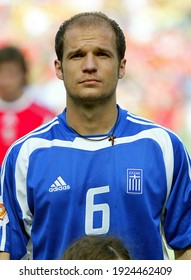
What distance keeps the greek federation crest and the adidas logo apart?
0.28 m

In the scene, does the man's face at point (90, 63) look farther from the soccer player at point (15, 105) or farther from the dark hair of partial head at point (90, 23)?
the soccer player at point (15, 105)

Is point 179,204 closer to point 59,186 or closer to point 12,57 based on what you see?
point 59,186

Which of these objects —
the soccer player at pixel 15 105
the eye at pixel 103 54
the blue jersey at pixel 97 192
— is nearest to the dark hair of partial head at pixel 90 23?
the eye at pixel 103 54

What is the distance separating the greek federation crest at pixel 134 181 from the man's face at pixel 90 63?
1.21ft

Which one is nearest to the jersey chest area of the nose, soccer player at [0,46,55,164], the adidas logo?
the adidas logo

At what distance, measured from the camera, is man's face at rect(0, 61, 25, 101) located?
905 centimetres

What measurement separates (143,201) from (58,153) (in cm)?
47

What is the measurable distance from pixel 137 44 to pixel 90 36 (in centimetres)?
859

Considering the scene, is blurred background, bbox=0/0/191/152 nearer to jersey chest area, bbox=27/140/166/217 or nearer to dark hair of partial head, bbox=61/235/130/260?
jersey chest area, bbox=27/140/166/217

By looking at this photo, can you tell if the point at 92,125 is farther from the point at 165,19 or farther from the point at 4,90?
the point at 165,19

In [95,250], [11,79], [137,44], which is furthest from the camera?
[137,44]

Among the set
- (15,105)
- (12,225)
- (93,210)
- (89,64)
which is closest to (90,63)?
(89,64)

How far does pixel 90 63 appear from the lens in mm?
4543

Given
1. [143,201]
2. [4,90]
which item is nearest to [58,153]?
[143,201]
